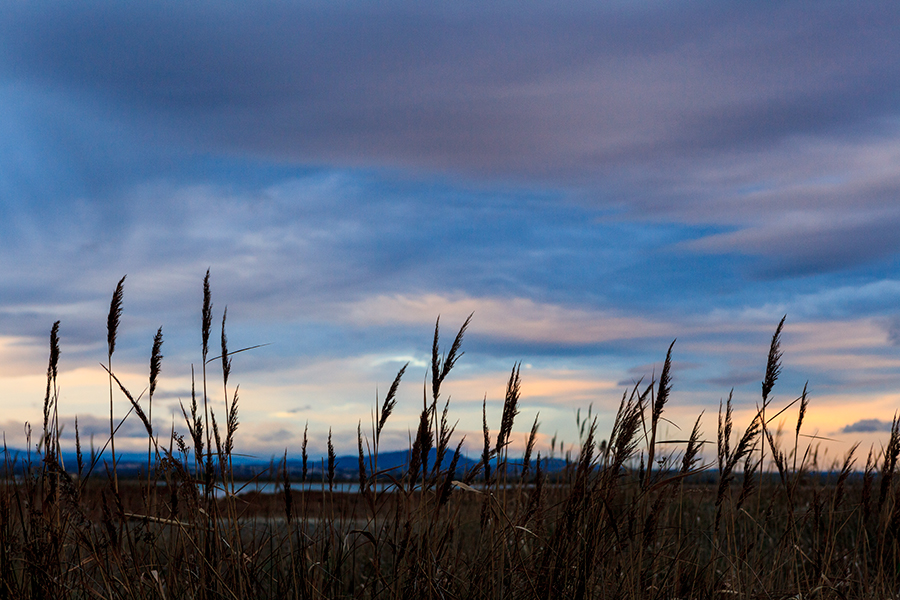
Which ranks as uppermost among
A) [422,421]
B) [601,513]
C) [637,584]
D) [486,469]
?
[422,421]

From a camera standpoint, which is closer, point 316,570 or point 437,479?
point 437,479

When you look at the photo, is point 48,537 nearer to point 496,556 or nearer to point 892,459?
point 496,556

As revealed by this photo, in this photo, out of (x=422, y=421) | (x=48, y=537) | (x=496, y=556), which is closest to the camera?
(x=422, y=421)

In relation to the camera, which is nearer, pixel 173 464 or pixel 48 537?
pixel 173 464

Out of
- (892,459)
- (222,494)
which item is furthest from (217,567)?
(892,459)

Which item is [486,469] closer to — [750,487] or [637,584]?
[637,584]

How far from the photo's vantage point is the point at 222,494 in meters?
3.03

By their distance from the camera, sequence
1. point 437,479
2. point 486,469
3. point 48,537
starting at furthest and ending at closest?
point 48,537 < point 486,469 < point 437,479

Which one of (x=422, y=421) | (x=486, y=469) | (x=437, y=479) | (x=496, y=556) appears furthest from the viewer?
(x=496, y=556)

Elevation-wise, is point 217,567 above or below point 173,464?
below

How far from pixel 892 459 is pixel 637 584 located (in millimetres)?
1412

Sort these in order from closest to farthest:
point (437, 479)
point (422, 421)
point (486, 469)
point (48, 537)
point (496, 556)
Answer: point (422, 421) < point (437, 479) < point (486, 469) < point (496, 556) < point (48, 537)

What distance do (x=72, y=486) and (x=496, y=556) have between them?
1.65 metres

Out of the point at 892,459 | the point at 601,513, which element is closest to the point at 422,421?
the point at 601,513
